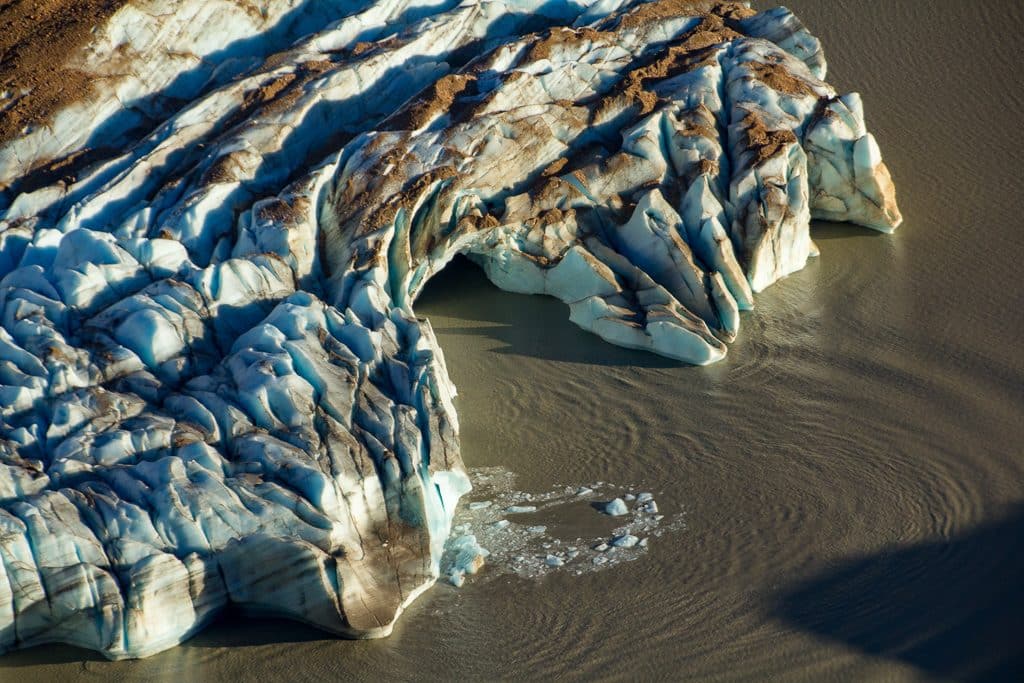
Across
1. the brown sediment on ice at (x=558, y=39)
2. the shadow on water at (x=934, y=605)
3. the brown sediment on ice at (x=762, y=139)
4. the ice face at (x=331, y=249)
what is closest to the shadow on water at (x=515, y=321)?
the ice face at (x=331, y=249)

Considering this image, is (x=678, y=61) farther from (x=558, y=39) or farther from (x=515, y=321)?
(x=515, y=321)

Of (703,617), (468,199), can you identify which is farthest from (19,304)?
(703,617)

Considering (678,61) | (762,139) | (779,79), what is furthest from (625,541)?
(678,61)

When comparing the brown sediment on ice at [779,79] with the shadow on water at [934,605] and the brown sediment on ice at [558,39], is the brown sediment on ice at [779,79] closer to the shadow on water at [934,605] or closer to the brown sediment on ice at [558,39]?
the brown sediment on ice at [558,39]

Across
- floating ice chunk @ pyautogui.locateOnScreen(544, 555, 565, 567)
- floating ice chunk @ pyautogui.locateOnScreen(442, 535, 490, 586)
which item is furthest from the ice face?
floating ice chunk @ pyautogui.locateOnScreen(544, 555, 565, 567)

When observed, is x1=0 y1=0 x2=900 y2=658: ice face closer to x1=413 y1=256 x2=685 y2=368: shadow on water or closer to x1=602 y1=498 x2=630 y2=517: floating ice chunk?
x1=413 y1=256 x2=685 y2=368: shadow on water

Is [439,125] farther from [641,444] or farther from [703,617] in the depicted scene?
[703,617]
